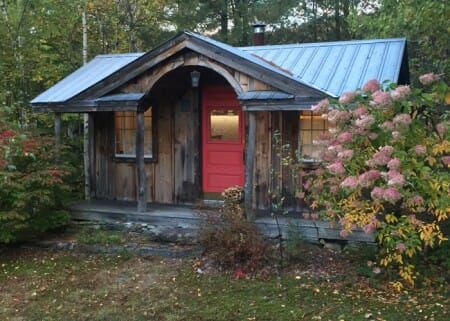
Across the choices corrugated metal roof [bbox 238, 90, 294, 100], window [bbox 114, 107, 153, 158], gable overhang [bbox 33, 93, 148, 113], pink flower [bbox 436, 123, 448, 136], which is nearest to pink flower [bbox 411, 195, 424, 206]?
pink flower [bbox 436, 123, 448, 136]

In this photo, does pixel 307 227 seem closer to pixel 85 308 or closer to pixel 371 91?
pixel 371 91

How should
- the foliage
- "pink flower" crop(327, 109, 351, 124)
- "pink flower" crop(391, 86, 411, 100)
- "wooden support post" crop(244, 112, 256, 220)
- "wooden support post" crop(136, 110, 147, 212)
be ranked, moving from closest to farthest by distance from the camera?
"pink flower" crop(391, 86, 411, 100), "pink flower" crop(327, 109, 351, 124), the foliage, "wooden support post" crop(244, 112, 256, 220), "wooden support post" crop(136, 110, 147, 212)

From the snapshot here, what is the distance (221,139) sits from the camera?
898cm

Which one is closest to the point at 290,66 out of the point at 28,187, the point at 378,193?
the point at 378,193

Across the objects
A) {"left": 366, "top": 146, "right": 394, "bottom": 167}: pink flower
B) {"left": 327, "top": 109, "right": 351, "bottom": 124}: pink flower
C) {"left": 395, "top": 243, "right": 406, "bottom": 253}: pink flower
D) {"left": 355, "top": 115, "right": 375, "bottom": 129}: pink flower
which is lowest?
{"left": 395, "top": 243, "right": 406, "bottom": 253}: pink flower

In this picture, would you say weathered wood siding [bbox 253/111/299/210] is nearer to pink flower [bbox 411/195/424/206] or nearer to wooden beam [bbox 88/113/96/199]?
wooden beam [bbox 88/113/96/199]

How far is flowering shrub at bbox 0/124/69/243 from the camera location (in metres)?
6.86

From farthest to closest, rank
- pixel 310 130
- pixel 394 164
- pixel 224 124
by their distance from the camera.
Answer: pixel 224 124, pixel 310 130, pixel 394 164

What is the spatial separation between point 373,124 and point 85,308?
3.64m

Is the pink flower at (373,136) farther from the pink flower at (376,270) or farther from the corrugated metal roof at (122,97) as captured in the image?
the corrugated metal roof at (122,97)

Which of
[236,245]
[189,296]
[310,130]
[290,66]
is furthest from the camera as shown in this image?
[290,66]

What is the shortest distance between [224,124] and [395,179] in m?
4.99

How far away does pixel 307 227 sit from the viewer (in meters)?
7.07

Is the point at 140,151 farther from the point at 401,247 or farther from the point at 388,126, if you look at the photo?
the point at 401,247
